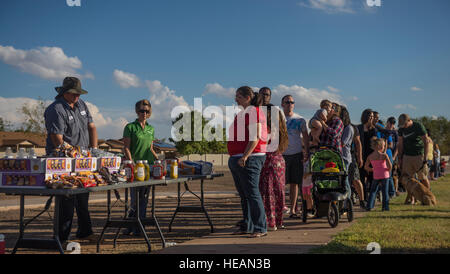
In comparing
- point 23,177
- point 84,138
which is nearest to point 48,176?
point 23,177

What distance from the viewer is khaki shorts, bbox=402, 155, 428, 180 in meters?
10.7

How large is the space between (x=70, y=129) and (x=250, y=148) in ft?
8.36

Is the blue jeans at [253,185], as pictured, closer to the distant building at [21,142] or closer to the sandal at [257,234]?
the sandal at [257,234]

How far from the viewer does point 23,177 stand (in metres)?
4.73

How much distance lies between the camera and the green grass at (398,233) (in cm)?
540

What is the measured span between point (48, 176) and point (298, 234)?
3684mm

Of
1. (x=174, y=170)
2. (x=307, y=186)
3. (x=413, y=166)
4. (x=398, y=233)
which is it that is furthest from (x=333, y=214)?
(x=413, y=166)

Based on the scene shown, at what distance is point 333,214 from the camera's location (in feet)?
23.9

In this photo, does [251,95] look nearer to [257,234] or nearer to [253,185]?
[253,185]

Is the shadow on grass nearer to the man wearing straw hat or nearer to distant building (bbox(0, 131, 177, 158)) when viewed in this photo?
the man wearing straw hat

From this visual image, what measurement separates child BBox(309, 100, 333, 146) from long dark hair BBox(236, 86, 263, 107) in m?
1.69

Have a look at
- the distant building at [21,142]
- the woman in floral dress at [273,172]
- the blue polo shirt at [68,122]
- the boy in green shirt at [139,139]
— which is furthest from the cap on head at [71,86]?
the distant building at [21,142]

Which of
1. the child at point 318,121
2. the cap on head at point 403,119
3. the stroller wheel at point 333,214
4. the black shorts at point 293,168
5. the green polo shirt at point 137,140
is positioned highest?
the cap on head at point 403,119

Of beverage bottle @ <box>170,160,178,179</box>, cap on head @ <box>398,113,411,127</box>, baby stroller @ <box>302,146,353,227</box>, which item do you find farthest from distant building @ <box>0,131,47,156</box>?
beverage bottle @ <box>170,160,178,179</box>
